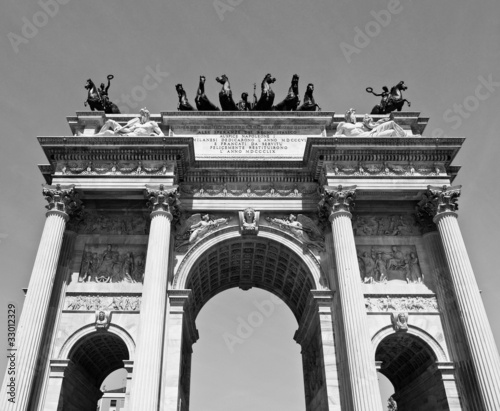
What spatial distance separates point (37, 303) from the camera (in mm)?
18312

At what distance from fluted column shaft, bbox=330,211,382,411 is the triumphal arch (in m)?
0.07

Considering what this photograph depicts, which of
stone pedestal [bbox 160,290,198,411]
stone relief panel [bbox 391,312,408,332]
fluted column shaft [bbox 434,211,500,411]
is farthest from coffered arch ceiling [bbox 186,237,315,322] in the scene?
fluted column shaft [bbox 434,211,500,411]

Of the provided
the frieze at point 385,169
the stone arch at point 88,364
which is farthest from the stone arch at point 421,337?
the stone arch at point 88,364

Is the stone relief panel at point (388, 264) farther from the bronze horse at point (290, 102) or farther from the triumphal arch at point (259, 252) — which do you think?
the bronze horse at point (290, 102)

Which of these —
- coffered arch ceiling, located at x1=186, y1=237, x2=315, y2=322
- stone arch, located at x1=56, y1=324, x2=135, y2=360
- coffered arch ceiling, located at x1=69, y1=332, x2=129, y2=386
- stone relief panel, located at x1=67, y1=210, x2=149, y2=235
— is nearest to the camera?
stone arch, located at x1=56, y1=324, x2=135, y2=360

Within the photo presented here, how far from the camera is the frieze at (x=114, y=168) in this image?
2166 cm

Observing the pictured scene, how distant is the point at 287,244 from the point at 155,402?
30.1 ft

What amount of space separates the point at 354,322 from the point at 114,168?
12859 mm

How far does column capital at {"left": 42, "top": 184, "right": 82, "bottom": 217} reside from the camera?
67.6 ft

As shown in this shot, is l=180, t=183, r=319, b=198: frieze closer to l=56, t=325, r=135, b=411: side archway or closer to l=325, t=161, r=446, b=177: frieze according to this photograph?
l=325, t=161, r=446, b=177: frieze

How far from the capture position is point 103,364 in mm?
22438

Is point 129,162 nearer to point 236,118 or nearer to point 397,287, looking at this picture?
point 236,118

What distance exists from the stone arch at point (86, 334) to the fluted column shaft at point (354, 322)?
882 centimetres

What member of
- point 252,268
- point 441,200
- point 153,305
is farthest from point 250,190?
point 441,200
